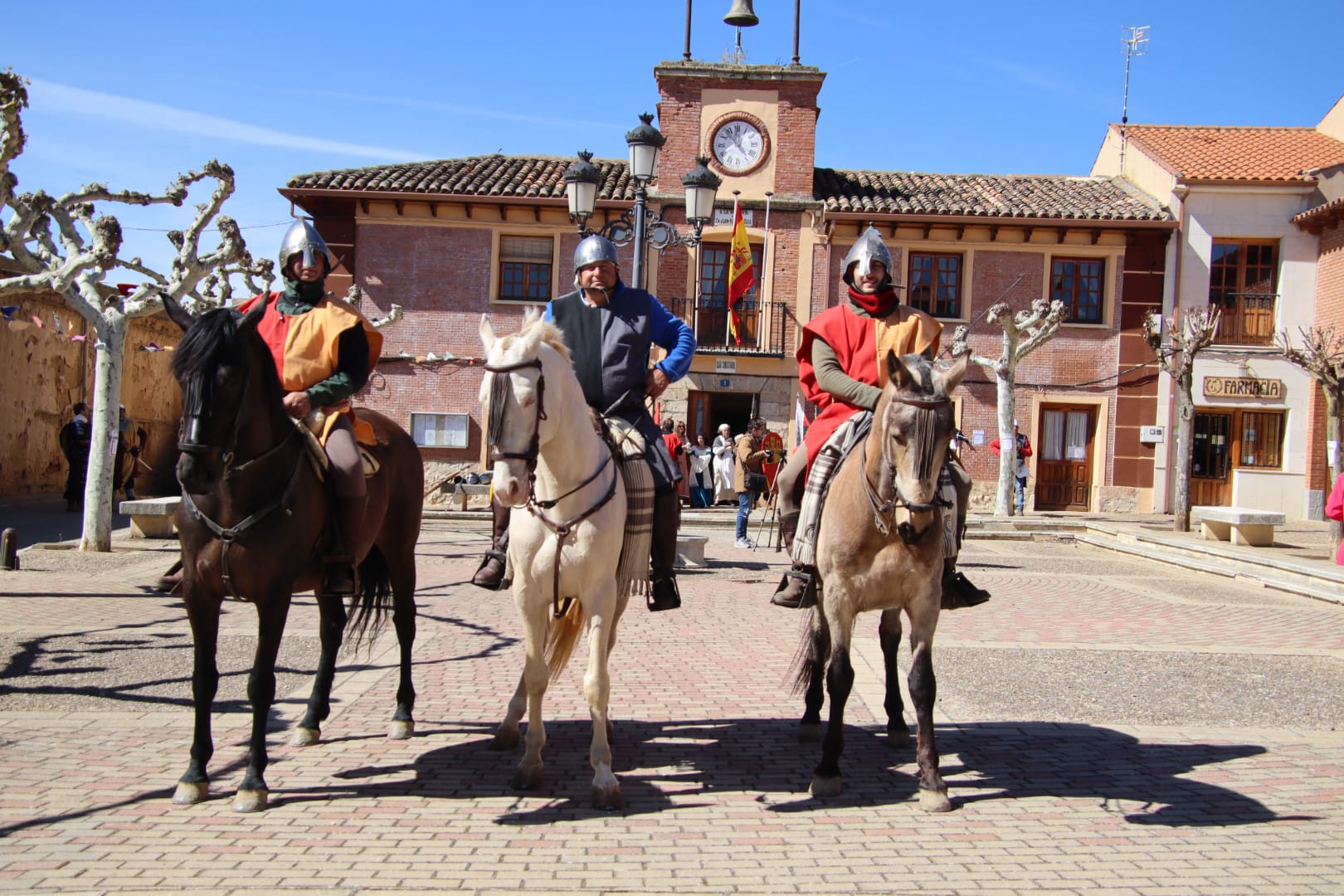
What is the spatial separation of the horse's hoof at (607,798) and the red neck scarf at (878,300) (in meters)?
3.03

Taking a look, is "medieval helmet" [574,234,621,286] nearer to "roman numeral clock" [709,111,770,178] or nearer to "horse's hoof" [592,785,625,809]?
"horse's hoof" [592,785,625,809]

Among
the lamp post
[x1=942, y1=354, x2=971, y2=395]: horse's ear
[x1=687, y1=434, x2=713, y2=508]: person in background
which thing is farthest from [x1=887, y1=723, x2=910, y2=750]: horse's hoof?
[x1=687, y1=434, x2=713, y2=508]: person in background

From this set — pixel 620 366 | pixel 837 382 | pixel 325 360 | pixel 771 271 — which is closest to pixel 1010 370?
pixel 771 271

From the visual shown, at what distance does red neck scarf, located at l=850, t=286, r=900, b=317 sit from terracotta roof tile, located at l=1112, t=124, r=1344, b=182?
25.8 metres

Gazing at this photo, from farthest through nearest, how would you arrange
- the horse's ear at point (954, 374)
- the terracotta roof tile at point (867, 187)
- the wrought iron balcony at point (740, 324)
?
the wrought iron balcony at point (740, 324)
the terracotta roof tile at point (867, 187)
the horse's ear at point (954, 374)

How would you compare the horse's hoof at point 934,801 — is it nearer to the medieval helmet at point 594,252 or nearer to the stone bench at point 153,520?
the medieval helmet at point 594,252

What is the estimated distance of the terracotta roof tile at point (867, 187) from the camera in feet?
90.4

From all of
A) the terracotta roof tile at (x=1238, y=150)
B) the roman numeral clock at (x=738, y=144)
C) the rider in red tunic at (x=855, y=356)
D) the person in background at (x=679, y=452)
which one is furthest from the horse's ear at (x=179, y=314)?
the terracotta roof tile at (x=1238, y=150)

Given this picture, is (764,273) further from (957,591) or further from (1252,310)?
(957,591)

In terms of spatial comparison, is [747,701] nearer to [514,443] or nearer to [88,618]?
[514,443]

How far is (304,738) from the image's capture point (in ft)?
19.6

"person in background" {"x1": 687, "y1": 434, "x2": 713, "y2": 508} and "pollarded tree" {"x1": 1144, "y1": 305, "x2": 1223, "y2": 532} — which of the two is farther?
"person in background" {"x1": 687, "y1": 434, "x2": 713, "y2": 508}

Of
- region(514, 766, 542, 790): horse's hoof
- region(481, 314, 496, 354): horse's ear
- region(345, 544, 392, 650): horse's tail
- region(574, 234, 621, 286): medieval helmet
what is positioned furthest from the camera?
region(345, 544, 392, 650): horse's tail

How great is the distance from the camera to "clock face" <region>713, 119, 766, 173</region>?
93.6ft
